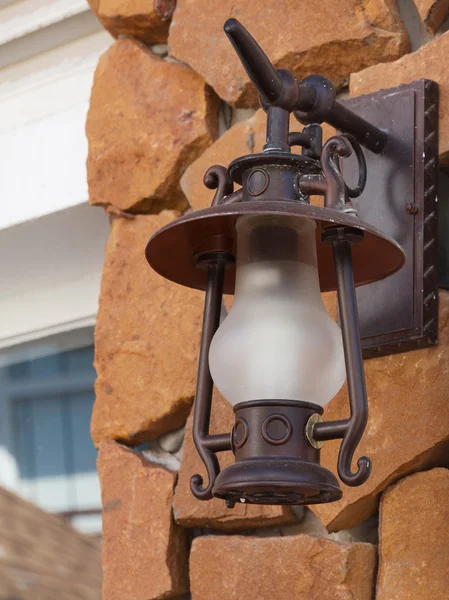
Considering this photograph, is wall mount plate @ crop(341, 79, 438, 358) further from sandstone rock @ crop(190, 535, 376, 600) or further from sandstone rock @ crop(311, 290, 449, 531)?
sandstone rock @ crop(190, 535, 376, 600)

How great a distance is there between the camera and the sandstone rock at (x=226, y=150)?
5.58 feet

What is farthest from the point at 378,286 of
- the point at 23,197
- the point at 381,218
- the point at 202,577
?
the point at 23,197

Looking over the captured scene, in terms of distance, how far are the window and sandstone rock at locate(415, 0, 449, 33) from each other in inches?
35.7

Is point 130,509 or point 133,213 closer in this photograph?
point 130,509

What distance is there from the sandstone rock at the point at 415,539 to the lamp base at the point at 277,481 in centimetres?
27

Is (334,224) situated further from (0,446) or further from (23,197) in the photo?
(0,446)

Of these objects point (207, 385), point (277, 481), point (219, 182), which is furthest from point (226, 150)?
point (277, 481)

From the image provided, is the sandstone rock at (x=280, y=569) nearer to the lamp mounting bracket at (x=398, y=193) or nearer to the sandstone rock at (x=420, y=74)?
the lamp mounting bracket at (x=398, y=193)

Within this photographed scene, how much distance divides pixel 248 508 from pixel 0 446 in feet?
2.74

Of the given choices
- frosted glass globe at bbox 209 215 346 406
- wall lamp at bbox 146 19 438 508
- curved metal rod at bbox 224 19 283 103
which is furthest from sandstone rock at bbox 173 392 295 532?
curved metal rod at bbox 224 19 283 103

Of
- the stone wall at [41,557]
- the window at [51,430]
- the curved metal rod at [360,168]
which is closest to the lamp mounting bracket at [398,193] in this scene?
Answer: the curved metal rod at [360,168]

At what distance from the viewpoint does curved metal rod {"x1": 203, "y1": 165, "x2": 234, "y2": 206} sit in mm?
1308

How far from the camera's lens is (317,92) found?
1336 millimetres

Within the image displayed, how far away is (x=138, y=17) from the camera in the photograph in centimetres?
185
